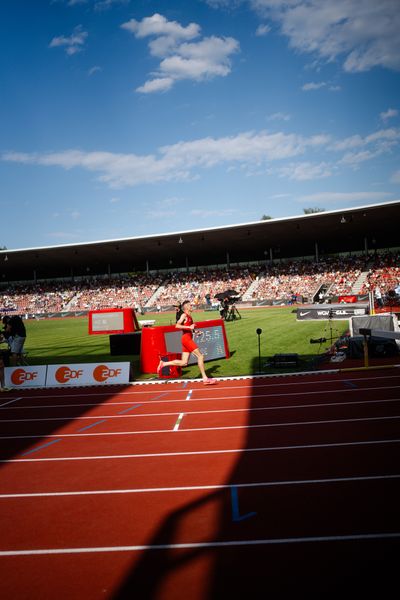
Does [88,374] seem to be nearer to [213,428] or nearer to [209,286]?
[213,428]

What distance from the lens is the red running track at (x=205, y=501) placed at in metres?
3.46

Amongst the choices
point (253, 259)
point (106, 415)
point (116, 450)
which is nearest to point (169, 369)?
point (106, 415)

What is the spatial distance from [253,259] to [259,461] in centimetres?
5708

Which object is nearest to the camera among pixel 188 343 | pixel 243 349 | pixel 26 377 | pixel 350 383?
pixel 350 383

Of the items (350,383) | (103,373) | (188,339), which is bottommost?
(350,383)

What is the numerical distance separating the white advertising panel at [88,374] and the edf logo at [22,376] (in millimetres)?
485

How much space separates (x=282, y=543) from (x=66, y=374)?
32.2ft

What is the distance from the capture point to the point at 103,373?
488 inches

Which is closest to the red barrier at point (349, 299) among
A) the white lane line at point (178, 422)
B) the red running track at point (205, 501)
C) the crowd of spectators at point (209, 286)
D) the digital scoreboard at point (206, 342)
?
the crowd of spectators at point (209, 286)

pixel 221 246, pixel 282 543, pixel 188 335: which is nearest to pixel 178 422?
pixel 188 335

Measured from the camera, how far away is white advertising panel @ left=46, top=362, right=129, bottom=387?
484 inches

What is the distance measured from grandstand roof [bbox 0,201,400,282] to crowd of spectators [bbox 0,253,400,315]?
2.00 metres

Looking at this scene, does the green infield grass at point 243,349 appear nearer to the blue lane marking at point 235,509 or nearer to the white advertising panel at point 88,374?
the white advertising panel at point 88,374

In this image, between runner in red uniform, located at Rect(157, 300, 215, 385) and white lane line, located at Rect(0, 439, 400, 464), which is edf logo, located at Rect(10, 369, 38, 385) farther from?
white lane line, located at Rect(0, 439, 400, 464)
